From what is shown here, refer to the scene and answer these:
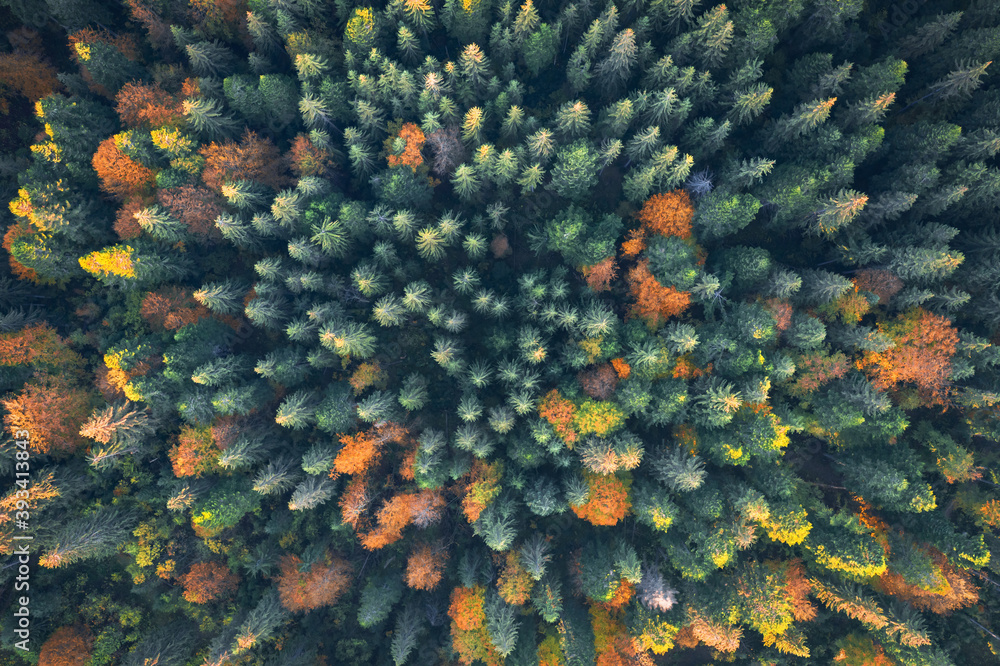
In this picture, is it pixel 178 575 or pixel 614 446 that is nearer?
pixel 614 446

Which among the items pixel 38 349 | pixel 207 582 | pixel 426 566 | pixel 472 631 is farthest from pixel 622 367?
pixel 38 349

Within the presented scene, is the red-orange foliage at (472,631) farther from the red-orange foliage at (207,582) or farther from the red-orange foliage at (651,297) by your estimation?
the red-orange foliage at (651,297)

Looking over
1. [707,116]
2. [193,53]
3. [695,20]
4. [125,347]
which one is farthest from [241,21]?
[707,116]

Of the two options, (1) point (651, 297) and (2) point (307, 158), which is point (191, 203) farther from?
(1) point (651, 297)

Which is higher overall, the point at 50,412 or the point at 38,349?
the point at 38,349

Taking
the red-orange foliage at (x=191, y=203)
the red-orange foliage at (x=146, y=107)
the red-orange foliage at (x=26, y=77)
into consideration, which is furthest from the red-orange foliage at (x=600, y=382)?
the red-orange foliage at (x=26, y=77)

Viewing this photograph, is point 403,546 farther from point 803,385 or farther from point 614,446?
point 803,385
